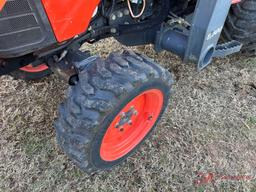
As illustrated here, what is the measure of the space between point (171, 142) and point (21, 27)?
1190 millimetres

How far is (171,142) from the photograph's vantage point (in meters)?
2.31

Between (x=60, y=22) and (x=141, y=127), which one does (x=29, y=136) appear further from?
(x=60, y=22)

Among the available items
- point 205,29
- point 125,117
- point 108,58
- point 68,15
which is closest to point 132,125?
point 125,117

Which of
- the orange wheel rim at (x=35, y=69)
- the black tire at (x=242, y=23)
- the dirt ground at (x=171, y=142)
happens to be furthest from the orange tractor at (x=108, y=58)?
the orange wheel rim at (x=35, y=69)

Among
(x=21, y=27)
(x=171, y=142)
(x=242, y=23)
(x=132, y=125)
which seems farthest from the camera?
(x=242, y=23)

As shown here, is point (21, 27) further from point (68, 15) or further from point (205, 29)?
point (205, 29)

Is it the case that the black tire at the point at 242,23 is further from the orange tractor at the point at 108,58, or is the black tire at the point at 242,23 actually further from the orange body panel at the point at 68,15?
the orange body panel at the point at 68,15

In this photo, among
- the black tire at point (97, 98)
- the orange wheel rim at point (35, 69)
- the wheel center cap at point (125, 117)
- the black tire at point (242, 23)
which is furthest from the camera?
the orange wheel rim at point (35, 69)

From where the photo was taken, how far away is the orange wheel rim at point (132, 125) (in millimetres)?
1972

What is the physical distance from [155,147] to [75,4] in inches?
41.4

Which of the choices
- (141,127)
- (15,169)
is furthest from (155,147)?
(15,169)

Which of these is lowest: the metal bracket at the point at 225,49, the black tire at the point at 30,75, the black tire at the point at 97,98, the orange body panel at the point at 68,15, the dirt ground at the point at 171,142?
the dirt ground at the point at 171,142

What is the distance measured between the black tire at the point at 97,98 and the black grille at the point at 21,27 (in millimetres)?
303

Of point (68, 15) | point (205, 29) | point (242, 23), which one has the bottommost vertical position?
point (242, 23)
